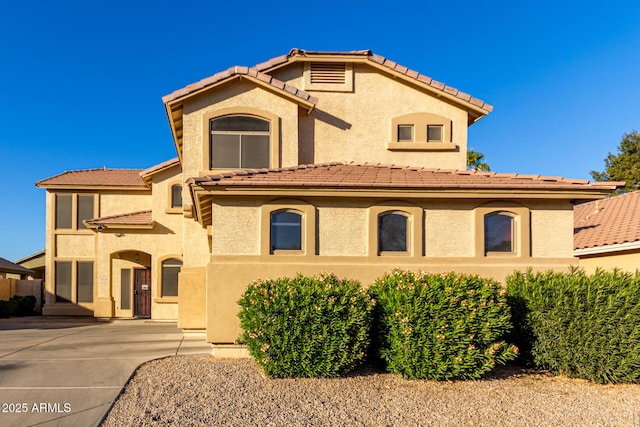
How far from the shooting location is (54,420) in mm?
6344

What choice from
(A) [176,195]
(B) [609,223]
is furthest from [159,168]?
(B) [609,223]

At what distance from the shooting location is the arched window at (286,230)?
417 inches

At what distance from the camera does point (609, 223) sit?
16703 millimetres

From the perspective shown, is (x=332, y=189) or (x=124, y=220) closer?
(x=332, y=189)

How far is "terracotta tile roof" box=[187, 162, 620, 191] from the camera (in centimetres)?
1023

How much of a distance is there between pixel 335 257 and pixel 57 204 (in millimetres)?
16164

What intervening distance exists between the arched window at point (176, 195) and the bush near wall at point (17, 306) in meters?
11.1

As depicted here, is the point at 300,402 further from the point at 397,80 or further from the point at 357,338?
the point at 397,80

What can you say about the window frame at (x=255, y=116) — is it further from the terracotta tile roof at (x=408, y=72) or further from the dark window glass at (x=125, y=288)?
the dark window glass at (x=125, y=288)

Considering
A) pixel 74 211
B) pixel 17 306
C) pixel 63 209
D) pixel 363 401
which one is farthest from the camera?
Result: pixel 17 306

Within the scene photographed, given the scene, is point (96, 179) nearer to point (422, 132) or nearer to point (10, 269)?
point (10, 269)

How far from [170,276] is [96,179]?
6.61 m

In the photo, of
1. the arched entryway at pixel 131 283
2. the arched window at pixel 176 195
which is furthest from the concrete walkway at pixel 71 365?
the arched window at pixel 176 195

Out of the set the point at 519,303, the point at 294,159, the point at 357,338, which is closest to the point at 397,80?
the point at 294,159
